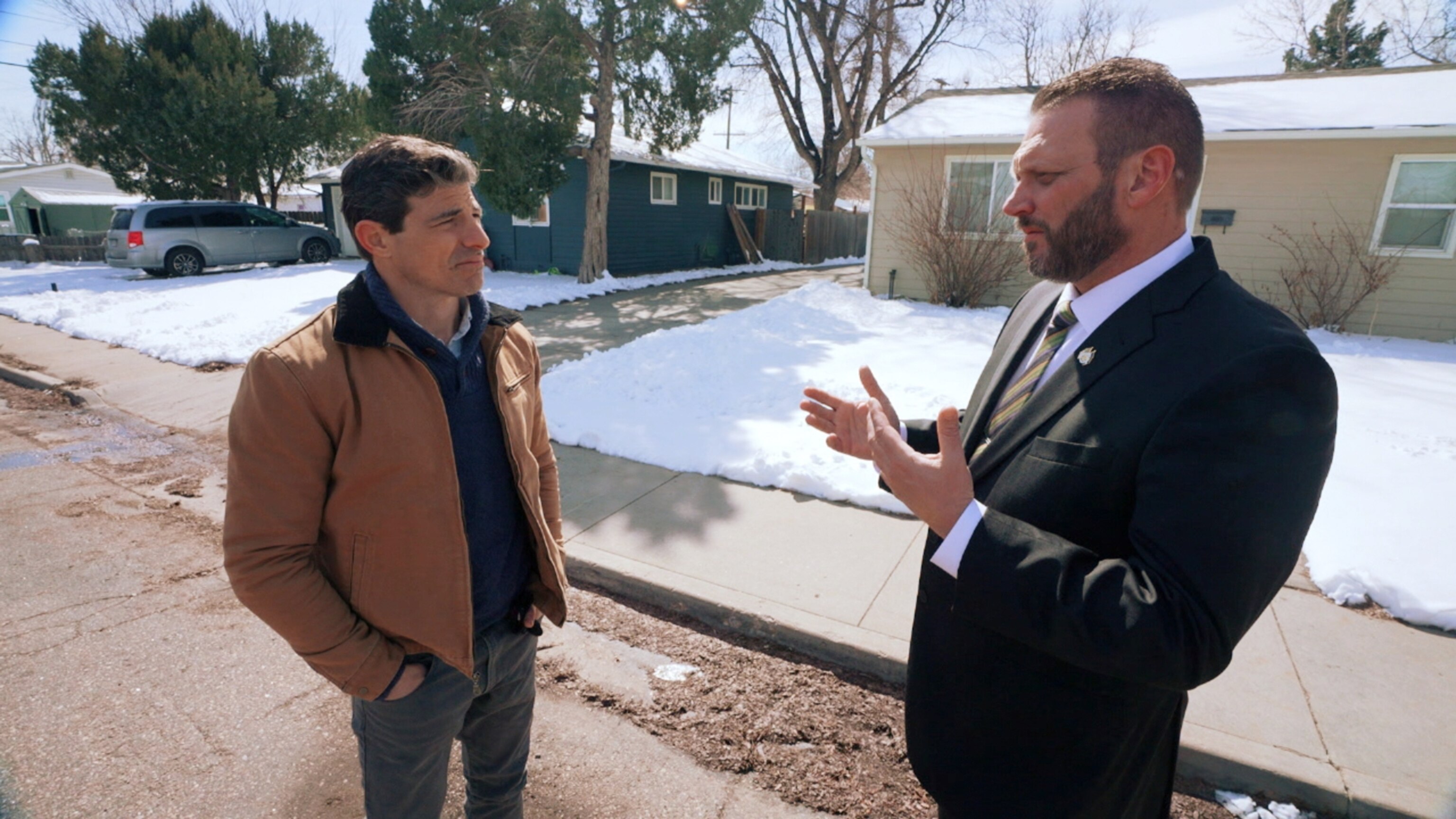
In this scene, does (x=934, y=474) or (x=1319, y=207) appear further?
(x=1319, y=207)

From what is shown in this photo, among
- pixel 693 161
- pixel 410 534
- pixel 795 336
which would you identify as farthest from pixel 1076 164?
pixel 693 161

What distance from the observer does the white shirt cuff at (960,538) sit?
1.23 m

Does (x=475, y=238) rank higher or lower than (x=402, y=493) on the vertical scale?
higher

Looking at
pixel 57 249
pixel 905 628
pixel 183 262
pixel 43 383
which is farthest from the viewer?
pixel 57 249

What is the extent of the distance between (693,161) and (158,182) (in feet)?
51.5

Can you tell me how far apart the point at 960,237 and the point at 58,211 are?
38.5 m

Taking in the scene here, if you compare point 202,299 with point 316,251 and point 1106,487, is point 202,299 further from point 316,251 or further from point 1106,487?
point 1106,487

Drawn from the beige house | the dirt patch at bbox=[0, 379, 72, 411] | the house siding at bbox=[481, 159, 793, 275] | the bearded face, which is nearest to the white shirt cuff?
the bearded face

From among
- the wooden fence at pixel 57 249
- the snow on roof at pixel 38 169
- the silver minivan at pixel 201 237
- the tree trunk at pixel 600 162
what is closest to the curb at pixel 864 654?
the tree trunk at pixel 600 162

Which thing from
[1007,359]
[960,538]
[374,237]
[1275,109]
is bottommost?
[960,538]

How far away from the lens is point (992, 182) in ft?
39.2

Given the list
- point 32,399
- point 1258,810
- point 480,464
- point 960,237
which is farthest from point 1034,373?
point 960,237

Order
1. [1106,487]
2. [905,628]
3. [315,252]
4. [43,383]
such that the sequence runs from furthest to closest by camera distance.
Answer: [315,252], [43,383], [905,628], [1106,487]

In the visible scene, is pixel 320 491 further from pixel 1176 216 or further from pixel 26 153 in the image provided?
pixel 26 153
